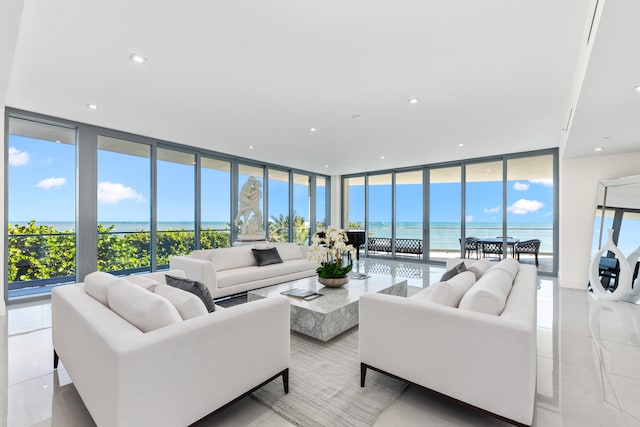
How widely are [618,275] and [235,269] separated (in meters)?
5.91

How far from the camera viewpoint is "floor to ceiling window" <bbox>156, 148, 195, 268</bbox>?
18.2 feet

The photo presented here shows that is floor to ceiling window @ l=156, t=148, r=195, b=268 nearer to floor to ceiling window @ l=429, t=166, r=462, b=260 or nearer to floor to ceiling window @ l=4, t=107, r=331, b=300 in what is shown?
floor to ceiling window @ l=4, t=107, r=331, b=300

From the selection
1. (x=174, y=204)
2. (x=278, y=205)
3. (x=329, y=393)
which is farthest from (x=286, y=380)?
(x=278, y=205)

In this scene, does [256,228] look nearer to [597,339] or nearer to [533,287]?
[533,287]

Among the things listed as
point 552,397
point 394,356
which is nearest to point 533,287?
point 552,397

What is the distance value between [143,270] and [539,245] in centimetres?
843

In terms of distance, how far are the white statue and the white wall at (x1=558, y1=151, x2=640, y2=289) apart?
223 inches

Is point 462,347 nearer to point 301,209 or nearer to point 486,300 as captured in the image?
point 486,300

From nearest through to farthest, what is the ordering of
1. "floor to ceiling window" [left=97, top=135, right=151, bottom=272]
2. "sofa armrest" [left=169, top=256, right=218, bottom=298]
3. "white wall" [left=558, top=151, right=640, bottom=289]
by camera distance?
1. "sofa armrest" [left=169, top=256, right=218, bottom=298]
2. "floor to ceiling window" [left=97, top=135, right=151, bottom=272]
3. "white wall" [left=558, top=151, right=640, bottom=289]

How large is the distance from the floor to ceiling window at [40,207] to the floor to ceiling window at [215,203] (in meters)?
2.18

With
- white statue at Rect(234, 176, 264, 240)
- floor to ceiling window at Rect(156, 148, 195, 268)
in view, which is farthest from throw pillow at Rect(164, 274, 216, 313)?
floor to ceiling window at Rect(156, 148, 195, 268)

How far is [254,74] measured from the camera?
9.63 feet

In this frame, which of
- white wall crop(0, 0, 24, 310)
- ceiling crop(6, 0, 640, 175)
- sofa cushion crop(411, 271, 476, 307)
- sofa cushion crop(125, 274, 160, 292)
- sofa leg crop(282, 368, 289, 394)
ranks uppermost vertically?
ceiling crop(6, 0, 640, 175)

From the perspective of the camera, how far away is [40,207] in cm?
442
